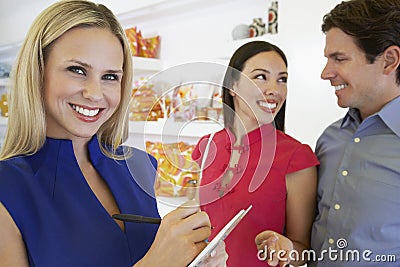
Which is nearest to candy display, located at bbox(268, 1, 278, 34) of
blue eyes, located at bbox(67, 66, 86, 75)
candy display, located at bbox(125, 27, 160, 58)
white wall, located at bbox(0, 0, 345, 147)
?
white wall, located at bbox(0, 0, 345, 147)

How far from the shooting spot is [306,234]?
4.30 ft

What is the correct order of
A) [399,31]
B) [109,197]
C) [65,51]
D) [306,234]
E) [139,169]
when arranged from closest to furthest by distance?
[139,169]
[65,51]
[109,197]
[399,31]
[306,234]

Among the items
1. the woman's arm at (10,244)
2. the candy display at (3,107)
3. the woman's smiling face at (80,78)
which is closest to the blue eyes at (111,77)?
the woman's smiling face at (80,78)

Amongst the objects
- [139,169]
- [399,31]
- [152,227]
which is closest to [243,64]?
[399,31]

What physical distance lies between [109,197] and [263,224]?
49 cm

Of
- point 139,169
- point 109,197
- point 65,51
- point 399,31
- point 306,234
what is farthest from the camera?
point 306,234

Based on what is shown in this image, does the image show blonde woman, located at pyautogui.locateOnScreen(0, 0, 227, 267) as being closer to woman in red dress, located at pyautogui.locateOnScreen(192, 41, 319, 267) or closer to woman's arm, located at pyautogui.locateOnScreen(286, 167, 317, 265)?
woman in red dress, located at pyautogui.locateOnScreen(192, 41, 319, 267)

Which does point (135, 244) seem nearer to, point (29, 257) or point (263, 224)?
point (29, 257)

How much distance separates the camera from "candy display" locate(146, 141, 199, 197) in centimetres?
71

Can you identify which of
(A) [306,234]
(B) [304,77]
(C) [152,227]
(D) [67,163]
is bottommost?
(A) [306,234]

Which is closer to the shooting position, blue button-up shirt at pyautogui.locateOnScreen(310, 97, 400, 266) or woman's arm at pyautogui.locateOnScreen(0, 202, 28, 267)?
woman's arm at pyautogui.locateOnScreen(0, 202, 28, 267)

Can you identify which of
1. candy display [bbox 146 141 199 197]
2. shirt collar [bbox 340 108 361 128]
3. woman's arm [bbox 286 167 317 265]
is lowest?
woman's arm [bbox 286 167 317 265]

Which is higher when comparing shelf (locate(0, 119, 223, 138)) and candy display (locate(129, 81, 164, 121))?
candy display (locate(129, 81, 164, 121))

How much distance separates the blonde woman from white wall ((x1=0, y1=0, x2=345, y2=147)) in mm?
1020
